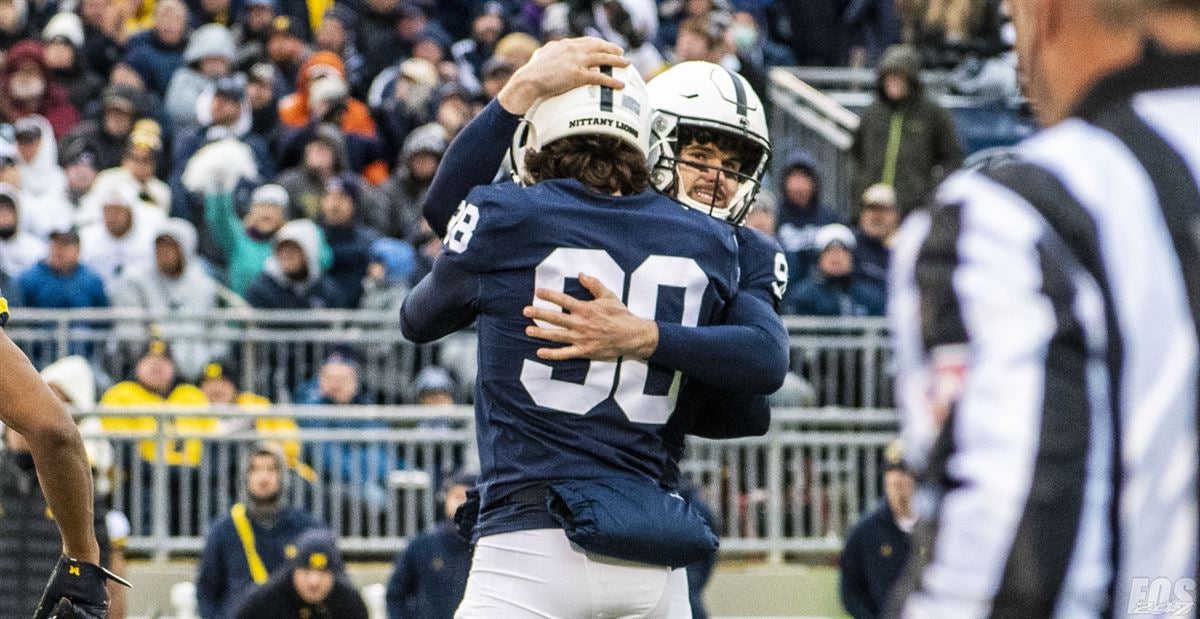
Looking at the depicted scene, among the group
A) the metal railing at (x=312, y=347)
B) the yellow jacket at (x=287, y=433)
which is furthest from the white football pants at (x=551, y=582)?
the metal railing at (x=312, y=347)

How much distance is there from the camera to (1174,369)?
7.20 ft

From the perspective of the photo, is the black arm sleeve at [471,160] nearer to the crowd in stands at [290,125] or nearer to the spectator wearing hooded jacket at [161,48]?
the crowd in stands at [290,125]

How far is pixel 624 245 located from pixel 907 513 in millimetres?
5854

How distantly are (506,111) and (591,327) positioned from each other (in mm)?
577

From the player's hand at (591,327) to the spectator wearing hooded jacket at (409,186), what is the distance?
9.47 meters

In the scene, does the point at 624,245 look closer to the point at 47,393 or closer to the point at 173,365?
the point at 47,393

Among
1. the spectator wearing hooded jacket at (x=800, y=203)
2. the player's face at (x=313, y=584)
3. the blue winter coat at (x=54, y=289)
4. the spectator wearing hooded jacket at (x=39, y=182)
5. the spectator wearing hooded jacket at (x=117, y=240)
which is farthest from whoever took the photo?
the spectator wearing hooded jacket at (x=800, y=203)

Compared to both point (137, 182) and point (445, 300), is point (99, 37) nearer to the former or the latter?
point (137, 182)

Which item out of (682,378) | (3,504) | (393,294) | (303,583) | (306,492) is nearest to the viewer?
(682,378)

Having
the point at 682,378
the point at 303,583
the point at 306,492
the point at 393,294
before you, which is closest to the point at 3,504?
the point at 303,583

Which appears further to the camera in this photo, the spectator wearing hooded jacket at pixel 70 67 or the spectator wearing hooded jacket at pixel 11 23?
the spectator wearing hooded jacket at pixel 11 23

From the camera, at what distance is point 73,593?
4.82 metres

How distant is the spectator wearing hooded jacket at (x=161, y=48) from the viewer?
52.1 ft

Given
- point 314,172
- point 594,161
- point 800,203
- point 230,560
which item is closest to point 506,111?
point 594,161
